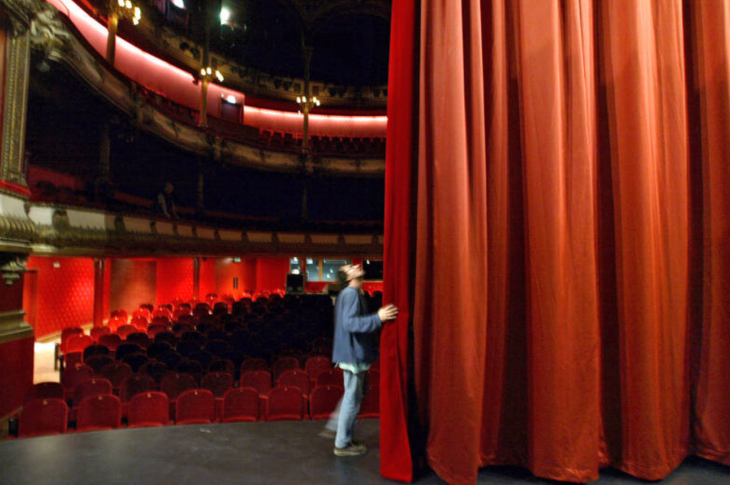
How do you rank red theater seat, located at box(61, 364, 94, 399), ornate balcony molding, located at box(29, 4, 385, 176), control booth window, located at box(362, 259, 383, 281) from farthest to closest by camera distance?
control booth window, located at box(362, 259, 383, 281)
ornate balcony molding, located at box(29, 4, 385, 176)
red theater seat, located at box(61, 364, 94, 399)

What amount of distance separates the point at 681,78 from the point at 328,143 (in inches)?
775

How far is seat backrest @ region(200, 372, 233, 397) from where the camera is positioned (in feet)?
16.1

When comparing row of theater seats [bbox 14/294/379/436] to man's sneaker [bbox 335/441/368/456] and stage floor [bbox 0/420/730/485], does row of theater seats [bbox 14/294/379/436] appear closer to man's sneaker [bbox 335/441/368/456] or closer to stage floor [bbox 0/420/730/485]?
stage floor [bbox 0/420/730/485]

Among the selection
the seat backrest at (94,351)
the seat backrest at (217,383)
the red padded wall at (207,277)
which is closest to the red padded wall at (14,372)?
the seat backrest at (94,351)

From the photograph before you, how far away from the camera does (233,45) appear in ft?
63.5

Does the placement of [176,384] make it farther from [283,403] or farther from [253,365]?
[283,403]

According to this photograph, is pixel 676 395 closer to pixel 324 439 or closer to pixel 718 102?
pixel 718 102

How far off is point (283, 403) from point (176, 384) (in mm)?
1504

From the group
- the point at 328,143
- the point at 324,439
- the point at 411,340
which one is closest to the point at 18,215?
the point at 324,439

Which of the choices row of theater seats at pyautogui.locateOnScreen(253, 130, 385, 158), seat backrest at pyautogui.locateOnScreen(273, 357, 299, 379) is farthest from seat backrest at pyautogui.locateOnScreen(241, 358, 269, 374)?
row of theater seats at pyautogui.locateOnScreen(253, 130, 385, 158)

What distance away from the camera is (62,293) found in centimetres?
1100

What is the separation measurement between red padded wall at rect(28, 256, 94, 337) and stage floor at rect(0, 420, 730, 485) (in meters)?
9.69

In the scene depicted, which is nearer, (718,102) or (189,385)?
(718,102)

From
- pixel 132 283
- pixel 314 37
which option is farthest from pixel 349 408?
pixel 314 37
